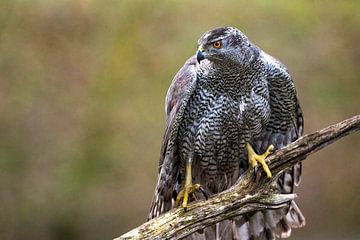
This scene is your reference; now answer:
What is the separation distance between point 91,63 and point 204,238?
2.83 metres

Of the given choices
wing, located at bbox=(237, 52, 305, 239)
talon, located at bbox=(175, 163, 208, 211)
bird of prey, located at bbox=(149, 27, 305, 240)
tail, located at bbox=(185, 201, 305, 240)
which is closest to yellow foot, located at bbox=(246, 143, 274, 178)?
bird of prey, located at bbox=(149, 27, 305, 240)

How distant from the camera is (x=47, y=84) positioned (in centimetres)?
765

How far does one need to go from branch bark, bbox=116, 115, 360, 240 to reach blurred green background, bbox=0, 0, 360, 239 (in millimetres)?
2770

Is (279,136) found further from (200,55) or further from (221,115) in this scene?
(200,55)

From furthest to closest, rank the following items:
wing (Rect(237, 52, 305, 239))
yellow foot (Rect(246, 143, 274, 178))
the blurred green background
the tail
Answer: the blurred green background < the tail < wing (Rect(237, 52, 305, 239)) < yellow foot (Rect(246, 143, 274, 178))

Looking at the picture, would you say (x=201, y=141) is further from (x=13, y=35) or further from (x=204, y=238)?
(x=13, y=35)

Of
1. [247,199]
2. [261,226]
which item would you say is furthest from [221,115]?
[261,226]

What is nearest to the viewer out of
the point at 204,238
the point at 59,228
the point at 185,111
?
the point at 185,111

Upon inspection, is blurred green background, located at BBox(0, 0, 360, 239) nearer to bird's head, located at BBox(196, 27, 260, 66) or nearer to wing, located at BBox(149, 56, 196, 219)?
wing, located at BBox(149, 56, 196, 219)

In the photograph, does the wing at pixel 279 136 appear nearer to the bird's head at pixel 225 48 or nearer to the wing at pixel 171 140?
the bird's head at pixel 225 48

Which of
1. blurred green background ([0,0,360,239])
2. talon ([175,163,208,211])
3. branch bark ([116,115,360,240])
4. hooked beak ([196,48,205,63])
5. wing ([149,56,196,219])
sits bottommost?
branch bark ([116,115,360,240])

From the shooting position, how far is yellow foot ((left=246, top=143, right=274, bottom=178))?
4727mm

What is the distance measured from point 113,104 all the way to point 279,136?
269 cm

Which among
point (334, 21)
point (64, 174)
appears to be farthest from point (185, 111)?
point (334, 21)
